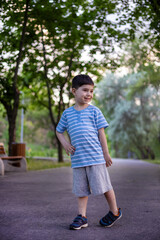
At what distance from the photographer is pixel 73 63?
20.7 metres

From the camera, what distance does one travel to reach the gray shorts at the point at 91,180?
4.14 meters

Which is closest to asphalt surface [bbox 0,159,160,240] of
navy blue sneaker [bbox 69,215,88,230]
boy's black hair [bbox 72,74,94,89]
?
navy blue sneaker [bbox 69,215,88,230]

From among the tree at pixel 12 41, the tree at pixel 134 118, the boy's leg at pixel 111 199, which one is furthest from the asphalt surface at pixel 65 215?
the tree at pixel 134 118

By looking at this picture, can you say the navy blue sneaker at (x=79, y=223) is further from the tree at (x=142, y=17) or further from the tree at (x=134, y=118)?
the tree at (x=134, y=118)

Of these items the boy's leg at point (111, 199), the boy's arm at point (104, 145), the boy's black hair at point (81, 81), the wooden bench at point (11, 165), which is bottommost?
the wooden bench at point (11, 165)

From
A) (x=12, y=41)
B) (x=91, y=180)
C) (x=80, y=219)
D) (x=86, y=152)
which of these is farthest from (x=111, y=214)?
(x=12, y=41)

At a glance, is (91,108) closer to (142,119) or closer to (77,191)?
(77,191)

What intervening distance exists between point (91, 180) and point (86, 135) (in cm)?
49

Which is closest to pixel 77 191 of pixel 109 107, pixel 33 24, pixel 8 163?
pixel 8 163

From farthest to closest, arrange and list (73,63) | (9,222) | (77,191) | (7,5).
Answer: (73,63)
(7,5)
(9,222)
(77,191)

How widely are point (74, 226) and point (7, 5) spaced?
1087 centimetres

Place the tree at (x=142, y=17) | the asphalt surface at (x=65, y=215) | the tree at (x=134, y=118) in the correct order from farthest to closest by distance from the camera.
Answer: the tree at (x=134, y=118)
the tree at (x=142, y=17)
the asphalt surface at (x=65, y=215)

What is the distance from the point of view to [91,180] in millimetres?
4176

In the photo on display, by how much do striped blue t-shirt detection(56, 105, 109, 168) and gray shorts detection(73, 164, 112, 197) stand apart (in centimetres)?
7
